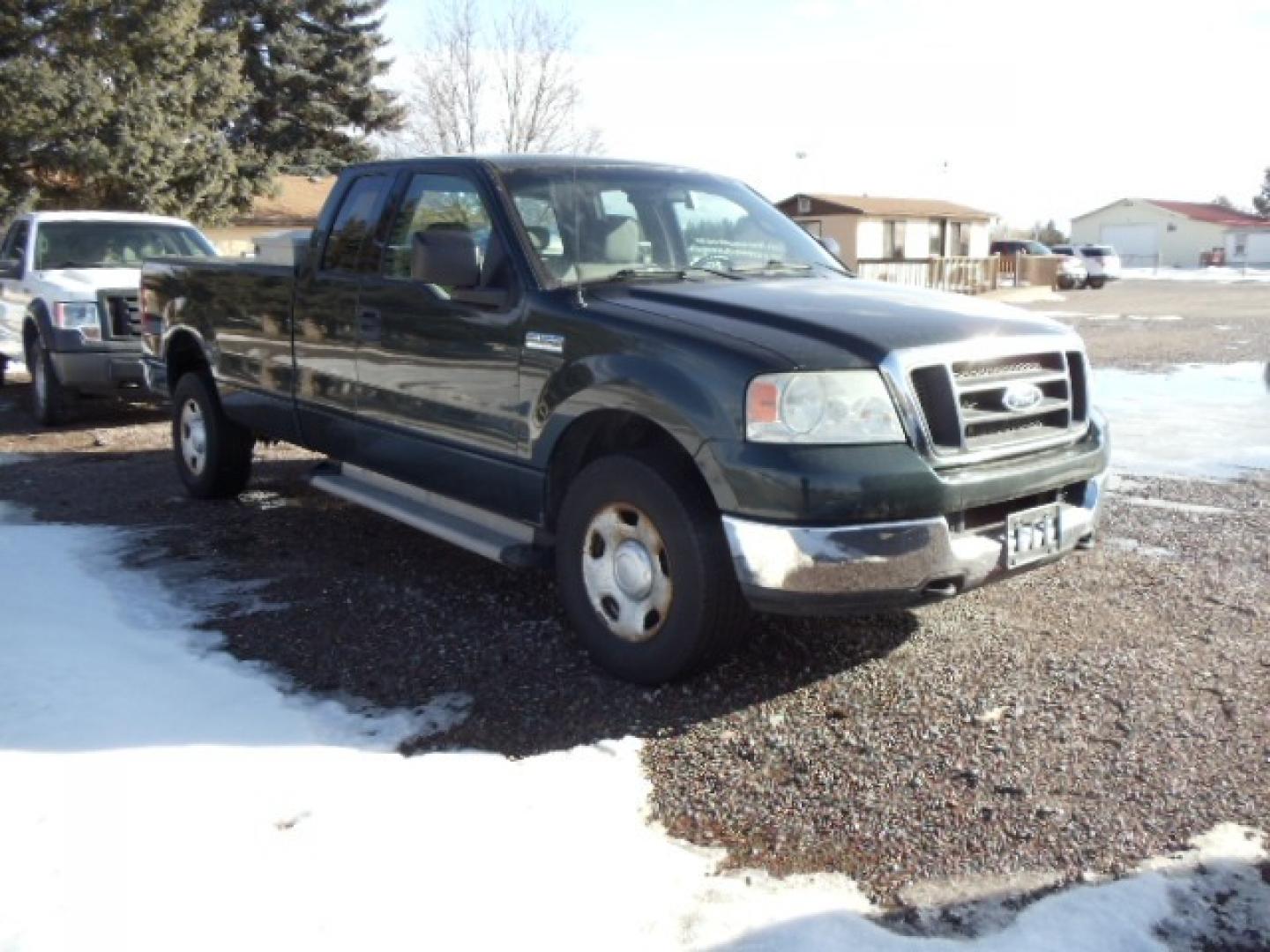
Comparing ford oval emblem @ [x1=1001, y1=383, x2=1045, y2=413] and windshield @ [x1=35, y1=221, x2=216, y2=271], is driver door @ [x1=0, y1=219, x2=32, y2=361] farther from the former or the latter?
ford oval emblem @ [x1=1001, y1=383, x2=1045, y2=413]

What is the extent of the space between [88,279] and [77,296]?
0.39 metres

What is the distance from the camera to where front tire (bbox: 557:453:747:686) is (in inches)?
153

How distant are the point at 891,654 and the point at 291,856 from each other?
2407 millimetres

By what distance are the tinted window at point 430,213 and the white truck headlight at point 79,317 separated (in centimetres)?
539

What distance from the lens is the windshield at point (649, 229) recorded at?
4762mm

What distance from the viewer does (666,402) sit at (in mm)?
3928

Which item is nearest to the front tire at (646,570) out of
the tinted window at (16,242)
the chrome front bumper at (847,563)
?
the chrome front bumper at (847,563)

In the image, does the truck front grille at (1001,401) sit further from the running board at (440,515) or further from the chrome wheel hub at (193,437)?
the chrome wheel hub at (193,437)

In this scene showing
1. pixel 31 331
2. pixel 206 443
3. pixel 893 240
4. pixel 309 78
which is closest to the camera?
pixel 206 443

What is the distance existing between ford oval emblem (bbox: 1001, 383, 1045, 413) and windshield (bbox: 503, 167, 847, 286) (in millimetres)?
1272

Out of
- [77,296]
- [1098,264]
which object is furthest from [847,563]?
[1098,264]

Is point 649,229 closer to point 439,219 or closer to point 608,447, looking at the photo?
point 439,219

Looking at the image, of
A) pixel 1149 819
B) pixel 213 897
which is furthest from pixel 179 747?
pixel 1149 819

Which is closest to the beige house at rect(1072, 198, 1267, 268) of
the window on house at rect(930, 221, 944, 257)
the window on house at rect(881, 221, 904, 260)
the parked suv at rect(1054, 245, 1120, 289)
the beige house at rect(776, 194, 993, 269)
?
the parked suv at rect(1054, 245, 1120, 289)
